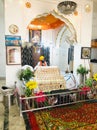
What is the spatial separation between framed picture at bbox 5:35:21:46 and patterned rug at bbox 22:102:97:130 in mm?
2021

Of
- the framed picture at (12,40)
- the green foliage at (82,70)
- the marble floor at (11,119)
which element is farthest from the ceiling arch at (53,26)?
the marble floor at (11,119)

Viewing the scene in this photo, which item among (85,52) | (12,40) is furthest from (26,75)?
(85,52)

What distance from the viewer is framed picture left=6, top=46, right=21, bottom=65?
4109 millimetres

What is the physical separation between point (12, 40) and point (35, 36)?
110cm

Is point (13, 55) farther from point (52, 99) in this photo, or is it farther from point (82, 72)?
point (82, 72)

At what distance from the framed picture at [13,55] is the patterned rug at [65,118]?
1.71m

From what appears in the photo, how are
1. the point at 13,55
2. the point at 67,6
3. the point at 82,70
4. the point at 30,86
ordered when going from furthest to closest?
the point at 82,70
the point at 13,55
the point at 67,6
the point at 30,86

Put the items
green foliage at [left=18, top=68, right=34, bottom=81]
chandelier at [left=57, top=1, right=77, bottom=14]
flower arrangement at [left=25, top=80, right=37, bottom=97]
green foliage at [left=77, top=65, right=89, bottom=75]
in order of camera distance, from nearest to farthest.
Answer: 1. flower arrangement at [left=25, top=80, right=37, bottom=97]
2. chandelier at [left=57, top=1, right=77, bottom=14]
3. green foliage at [left=18, top=68, right=34, bottom=81]
4. green foliage at [left=77, top=65, right=89, bottom=75]

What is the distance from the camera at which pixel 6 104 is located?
363 centimetres

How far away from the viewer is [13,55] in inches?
164

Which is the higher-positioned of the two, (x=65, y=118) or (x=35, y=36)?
(x=35, y=36)

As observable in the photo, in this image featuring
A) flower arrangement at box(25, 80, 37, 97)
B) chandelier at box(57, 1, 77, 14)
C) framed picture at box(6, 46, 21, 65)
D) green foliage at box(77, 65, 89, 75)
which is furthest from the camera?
green foliage at box(77, 65, 89, 75)

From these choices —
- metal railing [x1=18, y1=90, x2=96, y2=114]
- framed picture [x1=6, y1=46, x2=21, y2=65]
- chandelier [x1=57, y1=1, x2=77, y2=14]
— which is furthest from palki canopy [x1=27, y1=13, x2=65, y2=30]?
metal railing [x1=18, y1=90, x2=96, y2=114]

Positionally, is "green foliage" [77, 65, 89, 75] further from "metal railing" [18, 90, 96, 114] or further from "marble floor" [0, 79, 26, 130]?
"marble floor" [0, 79, 26, 130]
